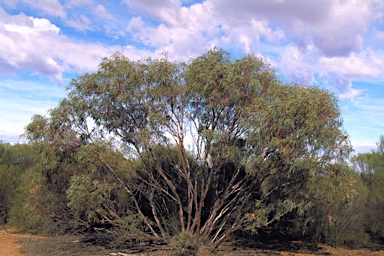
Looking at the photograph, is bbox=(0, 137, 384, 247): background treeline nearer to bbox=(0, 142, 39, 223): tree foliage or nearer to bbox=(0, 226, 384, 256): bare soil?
bbox=(0, 142, 39, 223): tree foliage

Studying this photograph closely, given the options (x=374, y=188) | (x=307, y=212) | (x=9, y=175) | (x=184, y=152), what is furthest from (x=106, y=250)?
(x=374, y=188)

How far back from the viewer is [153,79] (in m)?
13.2

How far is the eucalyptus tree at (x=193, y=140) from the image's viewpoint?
459 inches

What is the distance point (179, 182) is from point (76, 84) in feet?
16.9

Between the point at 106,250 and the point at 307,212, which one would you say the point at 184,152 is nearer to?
the point at 106,250

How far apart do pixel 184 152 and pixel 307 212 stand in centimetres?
635

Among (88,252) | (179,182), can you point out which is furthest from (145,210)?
(88,252)

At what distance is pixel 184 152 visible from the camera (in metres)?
13.8

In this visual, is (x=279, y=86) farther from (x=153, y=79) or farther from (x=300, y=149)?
(x=153, y=79)

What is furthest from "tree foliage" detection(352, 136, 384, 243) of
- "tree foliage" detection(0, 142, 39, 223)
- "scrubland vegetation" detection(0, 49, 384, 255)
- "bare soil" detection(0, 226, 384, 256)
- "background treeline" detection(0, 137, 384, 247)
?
"tree foliage" detection(0, 142, 39, 223)

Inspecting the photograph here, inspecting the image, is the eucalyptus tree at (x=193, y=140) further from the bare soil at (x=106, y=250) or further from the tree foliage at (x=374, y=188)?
the tree foliage at (x=374, y=188)

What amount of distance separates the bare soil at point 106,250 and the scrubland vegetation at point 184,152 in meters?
0.46

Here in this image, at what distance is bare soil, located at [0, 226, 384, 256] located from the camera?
13.4 m

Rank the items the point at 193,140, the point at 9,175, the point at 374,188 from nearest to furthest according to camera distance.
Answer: the point at 193,140
the point at 374,188
the point at 9,175
